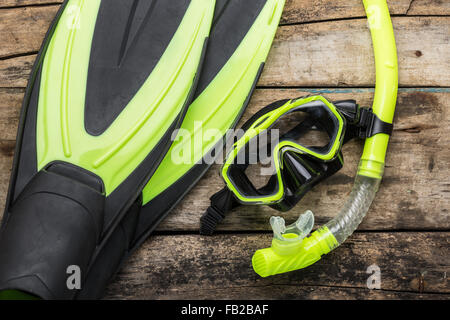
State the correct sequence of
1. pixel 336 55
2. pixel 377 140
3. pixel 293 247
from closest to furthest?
pixel 293 247
pixel 377 140
pixel 336 55

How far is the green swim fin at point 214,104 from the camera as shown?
124 centimetres

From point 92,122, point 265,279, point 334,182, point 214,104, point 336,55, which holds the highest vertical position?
point 336,55

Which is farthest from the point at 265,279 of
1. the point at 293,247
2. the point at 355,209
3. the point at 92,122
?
the point at 92,122

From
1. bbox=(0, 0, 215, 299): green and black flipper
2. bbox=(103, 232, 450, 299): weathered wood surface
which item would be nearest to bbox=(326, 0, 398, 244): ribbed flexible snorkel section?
bbox=(103, 232, 450, 299): weathered wood surface

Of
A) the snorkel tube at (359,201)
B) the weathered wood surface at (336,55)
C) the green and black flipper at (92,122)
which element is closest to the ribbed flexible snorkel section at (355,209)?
the snorkel tube at (359,201)

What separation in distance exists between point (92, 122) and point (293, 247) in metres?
0.67

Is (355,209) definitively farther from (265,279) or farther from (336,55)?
(336,55)

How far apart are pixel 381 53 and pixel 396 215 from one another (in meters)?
0.51

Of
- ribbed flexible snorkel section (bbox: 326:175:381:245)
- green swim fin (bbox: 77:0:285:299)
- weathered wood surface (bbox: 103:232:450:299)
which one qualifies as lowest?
weathered wood surface (bbox: 103:232:450:299)

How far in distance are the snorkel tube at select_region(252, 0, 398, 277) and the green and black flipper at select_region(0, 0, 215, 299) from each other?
0.43m

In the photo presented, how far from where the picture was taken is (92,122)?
3.92 feet

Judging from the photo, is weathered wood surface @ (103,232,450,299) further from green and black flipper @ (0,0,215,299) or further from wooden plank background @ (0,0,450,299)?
green and black flipper @ (0,0,215,299)

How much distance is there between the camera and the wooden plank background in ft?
4.04
